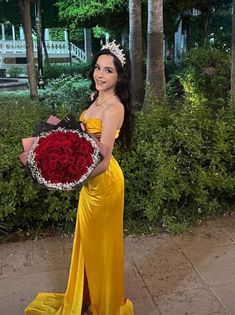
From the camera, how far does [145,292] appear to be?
3281 mm

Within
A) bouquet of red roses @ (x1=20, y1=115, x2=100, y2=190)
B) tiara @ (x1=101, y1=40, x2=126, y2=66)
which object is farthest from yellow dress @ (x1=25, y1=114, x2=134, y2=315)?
tiara @ (x1=101, y1=40, x2=126, y2=66)

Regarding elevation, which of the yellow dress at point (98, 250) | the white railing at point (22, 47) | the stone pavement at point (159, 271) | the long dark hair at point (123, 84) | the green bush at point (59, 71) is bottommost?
the stone pavement at point (159, 271)

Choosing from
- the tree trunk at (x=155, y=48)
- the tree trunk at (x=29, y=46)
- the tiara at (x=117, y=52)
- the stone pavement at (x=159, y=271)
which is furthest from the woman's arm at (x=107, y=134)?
the tree trunk at (x=29, y=46)

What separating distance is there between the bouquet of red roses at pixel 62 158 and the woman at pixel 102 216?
0.35 feet

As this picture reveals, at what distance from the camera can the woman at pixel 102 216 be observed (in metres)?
2.40

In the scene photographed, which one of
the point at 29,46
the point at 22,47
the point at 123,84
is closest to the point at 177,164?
the point at 123,84

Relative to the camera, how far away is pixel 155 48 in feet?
26.1

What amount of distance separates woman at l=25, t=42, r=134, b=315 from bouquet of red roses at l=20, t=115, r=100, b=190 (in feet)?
0.35

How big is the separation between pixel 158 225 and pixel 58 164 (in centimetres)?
240

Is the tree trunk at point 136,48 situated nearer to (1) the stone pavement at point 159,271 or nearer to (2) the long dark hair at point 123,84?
(1) the stone pavement at point 159,271

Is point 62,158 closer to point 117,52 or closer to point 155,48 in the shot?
point 117,52

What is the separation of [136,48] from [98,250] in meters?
7.60

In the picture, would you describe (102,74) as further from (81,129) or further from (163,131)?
(163,131)

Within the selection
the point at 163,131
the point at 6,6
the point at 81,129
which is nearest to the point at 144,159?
the point at 163,131
